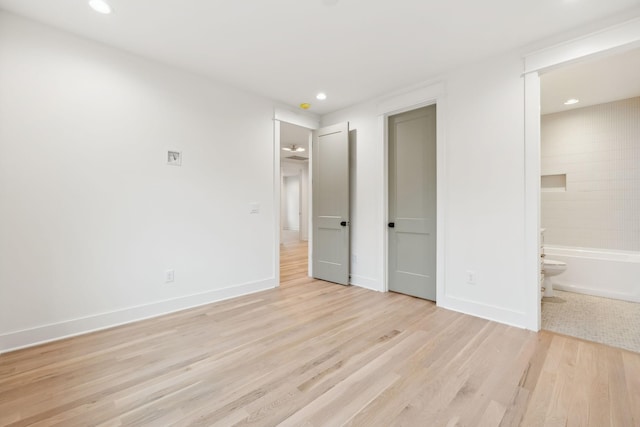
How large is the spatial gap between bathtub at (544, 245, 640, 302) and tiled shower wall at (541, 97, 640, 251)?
231 mm

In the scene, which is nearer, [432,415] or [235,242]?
[432,415]

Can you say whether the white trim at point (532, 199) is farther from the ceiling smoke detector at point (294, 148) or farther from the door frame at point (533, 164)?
the ceiling smoke detector at point (294, 148)

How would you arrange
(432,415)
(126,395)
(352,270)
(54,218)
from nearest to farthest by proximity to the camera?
(432,415) < (126,395) < (54,218) < (352,270)

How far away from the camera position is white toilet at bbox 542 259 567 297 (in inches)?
137

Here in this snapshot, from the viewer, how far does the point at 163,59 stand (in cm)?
290

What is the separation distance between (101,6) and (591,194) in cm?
583

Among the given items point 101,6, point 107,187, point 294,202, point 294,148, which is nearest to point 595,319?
point 107,187

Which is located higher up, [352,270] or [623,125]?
[623,125]

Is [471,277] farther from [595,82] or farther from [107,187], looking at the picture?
[107,187]

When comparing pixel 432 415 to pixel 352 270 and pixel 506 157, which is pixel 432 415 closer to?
pixel 506 157

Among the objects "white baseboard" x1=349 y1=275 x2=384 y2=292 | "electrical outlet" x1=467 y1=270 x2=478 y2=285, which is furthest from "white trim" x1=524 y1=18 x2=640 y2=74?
"white baseboard" x1=349 y1=275 x2=384 y2=292

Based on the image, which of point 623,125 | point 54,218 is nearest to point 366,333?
point 54,218

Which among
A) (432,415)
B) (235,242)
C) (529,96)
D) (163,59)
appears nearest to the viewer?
(432,415)

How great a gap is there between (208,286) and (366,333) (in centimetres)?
191
